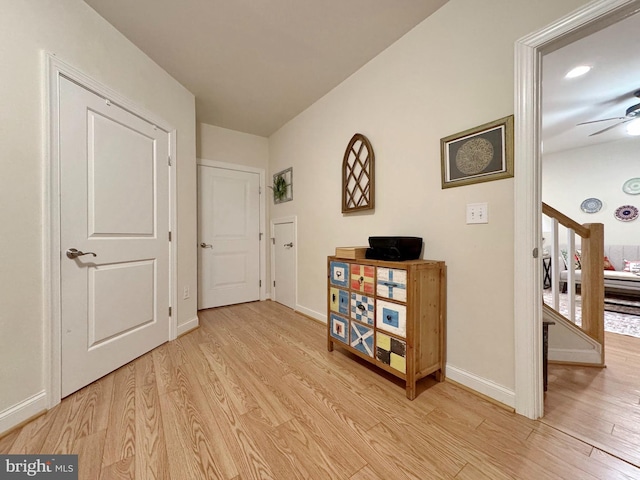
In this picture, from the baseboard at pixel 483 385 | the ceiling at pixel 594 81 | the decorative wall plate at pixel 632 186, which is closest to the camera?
the baseboard at pixel 483 385

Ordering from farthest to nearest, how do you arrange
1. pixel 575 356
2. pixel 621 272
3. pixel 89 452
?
pixel 621 272 < pixel 575 356 < pixel 89 452

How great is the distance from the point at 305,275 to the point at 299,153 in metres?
1.48

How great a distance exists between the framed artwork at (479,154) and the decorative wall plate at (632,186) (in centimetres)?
495

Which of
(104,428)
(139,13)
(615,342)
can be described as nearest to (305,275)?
(104,428)

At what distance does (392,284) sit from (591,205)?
5.35 meters

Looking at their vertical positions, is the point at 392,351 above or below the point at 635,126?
below

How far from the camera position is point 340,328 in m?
1.85

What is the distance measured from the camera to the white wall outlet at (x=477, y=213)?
54.6 inches

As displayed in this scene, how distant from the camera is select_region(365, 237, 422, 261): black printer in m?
1.53

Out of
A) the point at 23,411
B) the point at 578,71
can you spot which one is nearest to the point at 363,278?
the point at 23,411

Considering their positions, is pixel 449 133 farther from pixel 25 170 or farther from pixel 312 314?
pixel 25 170

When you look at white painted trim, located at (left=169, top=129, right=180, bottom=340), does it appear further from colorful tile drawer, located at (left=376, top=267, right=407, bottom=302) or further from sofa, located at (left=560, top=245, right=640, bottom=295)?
sofa, located at (left=560, top=245, right=640, bottom=295)

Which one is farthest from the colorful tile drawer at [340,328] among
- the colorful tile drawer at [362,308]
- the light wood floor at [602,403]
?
the light wood floor at [602,403]

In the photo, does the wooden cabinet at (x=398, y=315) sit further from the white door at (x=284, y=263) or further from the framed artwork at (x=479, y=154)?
the white door at (x=284, y=263)
